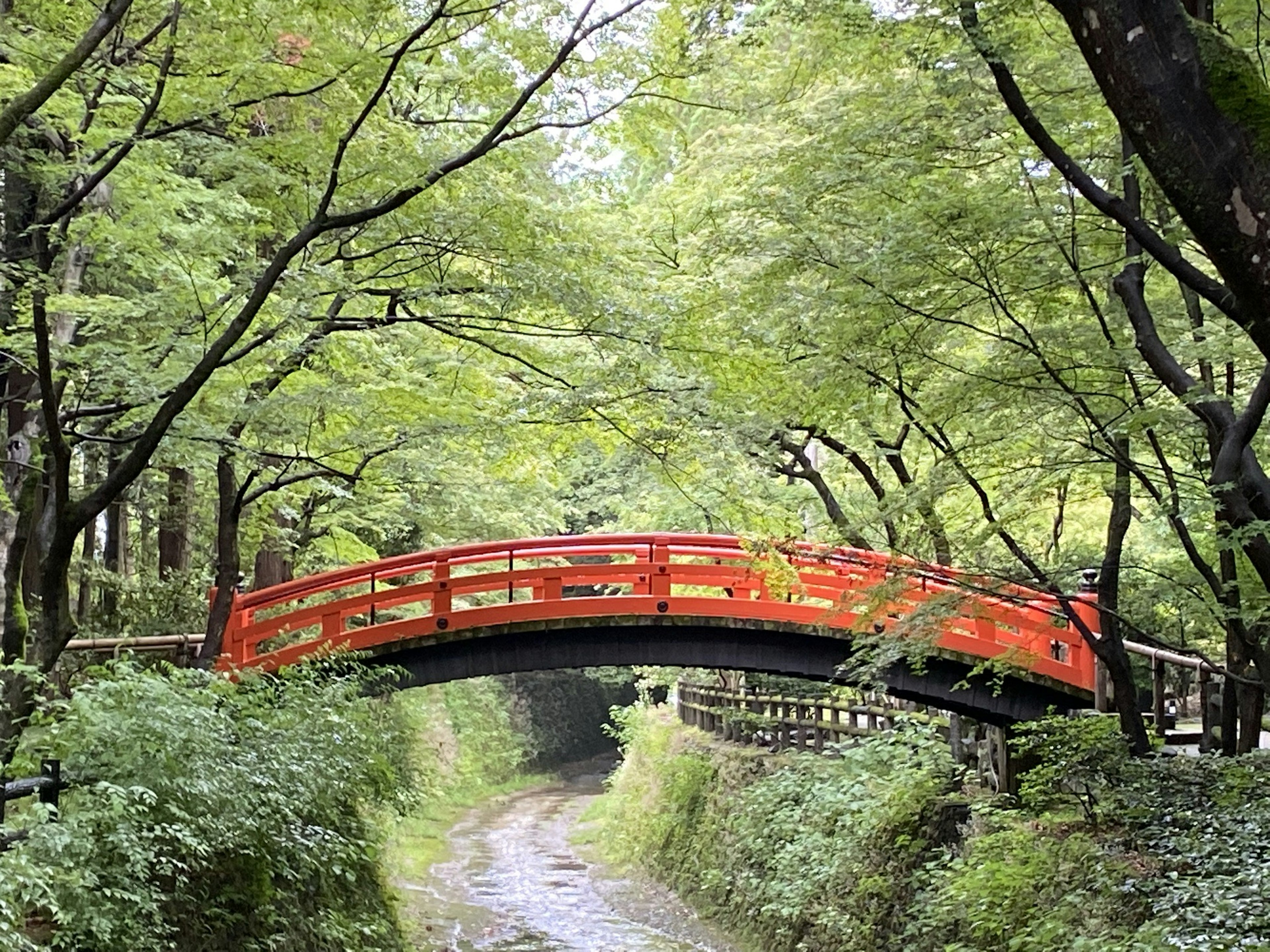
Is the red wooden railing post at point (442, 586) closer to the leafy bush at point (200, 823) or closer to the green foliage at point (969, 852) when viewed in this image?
the leafy bush at point (200, 823)

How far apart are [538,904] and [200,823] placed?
1079 centimetres

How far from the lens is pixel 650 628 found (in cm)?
1151

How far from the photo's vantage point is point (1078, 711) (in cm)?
1091

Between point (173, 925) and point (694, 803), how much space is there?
37.6 feet

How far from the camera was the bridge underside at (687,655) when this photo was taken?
36.3ft

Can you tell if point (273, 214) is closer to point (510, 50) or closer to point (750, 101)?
point (510, 50)

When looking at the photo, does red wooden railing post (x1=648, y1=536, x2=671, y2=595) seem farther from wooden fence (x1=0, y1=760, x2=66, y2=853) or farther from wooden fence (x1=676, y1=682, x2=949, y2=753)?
wooden fence (x1=0, y1=760, x2=66, y2=853)

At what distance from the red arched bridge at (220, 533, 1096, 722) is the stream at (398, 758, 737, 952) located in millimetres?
3856

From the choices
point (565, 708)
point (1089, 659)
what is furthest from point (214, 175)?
point (565, 708)

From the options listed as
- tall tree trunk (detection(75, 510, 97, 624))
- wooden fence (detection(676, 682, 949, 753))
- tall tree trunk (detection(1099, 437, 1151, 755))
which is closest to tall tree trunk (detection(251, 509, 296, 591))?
tall tree trunk (detection(75, 510, 97, 624))

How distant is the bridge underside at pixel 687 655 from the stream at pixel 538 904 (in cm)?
368

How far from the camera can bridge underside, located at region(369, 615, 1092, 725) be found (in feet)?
36.3

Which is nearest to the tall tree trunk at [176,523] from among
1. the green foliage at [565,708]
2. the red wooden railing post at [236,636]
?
the red wooden railing post at [236,636]

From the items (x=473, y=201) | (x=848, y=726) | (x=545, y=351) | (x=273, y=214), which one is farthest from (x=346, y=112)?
(x=848, y=726)
